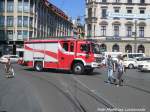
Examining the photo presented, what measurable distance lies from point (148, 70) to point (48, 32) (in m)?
64.9

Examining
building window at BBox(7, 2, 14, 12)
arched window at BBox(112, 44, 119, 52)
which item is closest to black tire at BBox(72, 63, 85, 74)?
building window at BBox(7, 2, 14, 12)

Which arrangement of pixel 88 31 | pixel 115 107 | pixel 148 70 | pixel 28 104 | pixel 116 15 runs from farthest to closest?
1. pixel 88 31
2. pixel 116 15
3. pixel 148 70
4. pixel 28 104
5. pixel 115 107

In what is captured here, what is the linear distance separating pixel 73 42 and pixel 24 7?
57944mm

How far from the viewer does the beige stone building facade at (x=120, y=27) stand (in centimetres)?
→ 9356

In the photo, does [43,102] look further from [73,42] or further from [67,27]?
[67,27]

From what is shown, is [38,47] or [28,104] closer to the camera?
[28,104]

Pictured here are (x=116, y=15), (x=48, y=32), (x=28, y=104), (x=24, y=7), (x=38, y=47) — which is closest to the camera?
(x=28, y=104)

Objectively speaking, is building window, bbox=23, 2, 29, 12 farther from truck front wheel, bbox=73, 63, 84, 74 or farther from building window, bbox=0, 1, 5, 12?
truck front wheel, bbox=73, 63, 84, 74

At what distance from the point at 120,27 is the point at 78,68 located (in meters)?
61.6

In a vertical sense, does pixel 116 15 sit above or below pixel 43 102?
above

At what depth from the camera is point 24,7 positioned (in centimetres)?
8969

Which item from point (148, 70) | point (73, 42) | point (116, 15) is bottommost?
point (148, 70)

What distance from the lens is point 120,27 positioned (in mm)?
94438

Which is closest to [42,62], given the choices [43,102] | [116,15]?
[43,102]
